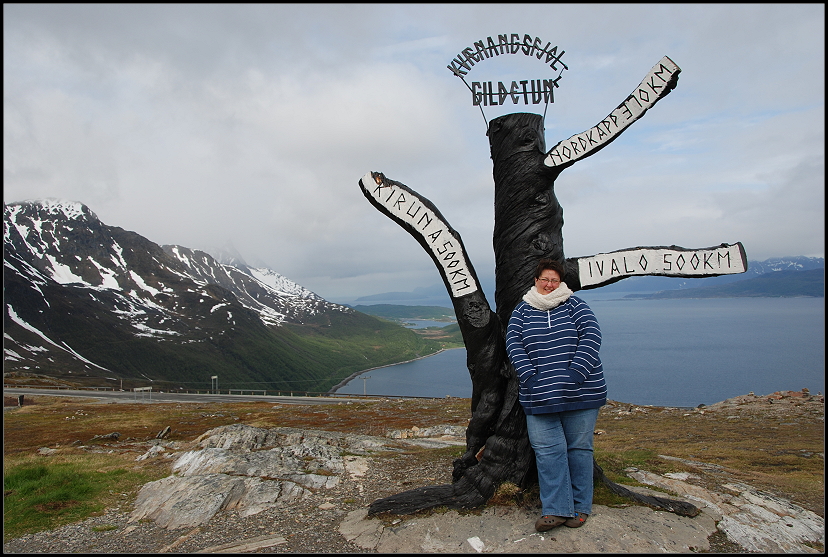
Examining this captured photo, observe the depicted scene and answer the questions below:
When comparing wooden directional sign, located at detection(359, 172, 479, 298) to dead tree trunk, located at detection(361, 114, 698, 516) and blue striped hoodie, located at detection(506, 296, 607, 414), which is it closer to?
dead tree trunk, located at detection(361, 114, 698, 516)

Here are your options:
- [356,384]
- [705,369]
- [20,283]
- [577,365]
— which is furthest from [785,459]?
[20,283]

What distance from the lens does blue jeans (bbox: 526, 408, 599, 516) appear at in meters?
5.35

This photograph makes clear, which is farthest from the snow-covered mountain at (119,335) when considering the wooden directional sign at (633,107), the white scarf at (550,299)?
the wooden directional sign at (633,107)

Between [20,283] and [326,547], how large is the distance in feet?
610

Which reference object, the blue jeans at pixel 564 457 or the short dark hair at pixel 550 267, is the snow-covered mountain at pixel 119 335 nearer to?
the blue jeans at pixel 564 457

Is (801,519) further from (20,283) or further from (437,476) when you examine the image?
(20,283)

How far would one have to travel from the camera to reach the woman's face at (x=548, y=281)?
5.59 metres

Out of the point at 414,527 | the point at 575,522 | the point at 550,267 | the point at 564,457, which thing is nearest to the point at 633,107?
the point at 550,267

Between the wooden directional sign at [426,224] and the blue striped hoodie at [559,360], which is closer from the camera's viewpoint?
the blue striped hoodie at [559,360]

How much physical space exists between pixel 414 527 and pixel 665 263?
464 centimetres

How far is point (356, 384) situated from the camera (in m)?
154

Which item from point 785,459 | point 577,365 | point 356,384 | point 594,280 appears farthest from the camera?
point 356,384

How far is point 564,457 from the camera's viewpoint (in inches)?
213

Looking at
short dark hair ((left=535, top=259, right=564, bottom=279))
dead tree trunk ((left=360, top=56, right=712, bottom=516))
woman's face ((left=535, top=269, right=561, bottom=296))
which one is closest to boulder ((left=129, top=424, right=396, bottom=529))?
dead tree trunk ((left=360, top=56, right=712, bottom=516))
